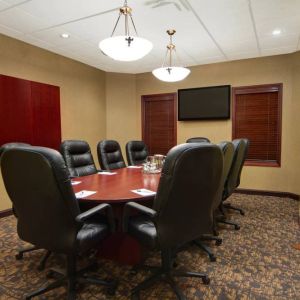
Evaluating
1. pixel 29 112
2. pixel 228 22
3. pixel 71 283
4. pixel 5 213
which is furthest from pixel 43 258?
pixel 228 22

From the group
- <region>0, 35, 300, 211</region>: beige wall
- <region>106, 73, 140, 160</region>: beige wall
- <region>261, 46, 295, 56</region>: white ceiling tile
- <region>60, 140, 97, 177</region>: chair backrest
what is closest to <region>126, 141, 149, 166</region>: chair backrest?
<region>60, 140, 97, 177</region>: chair backrest

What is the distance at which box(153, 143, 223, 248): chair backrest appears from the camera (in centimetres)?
142

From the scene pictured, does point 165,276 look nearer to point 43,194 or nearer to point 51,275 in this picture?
point 51,275

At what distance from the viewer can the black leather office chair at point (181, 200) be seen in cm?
143

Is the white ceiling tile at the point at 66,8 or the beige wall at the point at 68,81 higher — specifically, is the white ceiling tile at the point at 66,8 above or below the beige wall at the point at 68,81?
above

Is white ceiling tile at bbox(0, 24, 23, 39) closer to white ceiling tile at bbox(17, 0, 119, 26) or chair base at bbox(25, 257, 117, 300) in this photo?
white ceiling tile at bbox(17, 0, 119, 26)

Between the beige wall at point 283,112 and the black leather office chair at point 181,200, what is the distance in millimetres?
3494

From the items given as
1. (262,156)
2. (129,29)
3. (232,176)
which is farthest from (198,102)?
(232,176)

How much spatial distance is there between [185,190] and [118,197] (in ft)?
1.90

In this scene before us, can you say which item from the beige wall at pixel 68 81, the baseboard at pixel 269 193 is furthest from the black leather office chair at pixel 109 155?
the baseboard at pixel 269 193

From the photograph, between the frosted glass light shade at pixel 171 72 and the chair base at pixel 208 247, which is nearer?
the chair base at pixel 208 247

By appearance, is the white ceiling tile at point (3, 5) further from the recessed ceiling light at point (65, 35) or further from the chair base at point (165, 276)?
the chair base at point (165, 276)

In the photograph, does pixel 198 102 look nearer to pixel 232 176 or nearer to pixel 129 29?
pixel 129 29

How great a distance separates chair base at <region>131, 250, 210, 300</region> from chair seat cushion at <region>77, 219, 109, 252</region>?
465 mm
